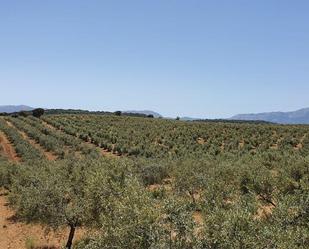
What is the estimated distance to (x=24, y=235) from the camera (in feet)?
101

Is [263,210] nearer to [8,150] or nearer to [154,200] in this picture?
[154,200]

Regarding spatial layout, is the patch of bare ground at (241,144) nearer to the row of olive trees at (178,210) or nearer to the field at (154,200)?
the field at (154,200)

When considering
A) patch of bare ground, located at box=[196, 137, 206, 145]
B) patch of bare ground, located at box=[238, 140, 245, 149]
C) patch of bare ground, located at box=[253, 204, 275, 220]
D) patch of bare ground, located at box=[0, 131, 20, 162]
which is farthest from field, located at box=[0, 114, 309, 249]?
patch of bare ground, located at box=[196, 137, 206, 145]

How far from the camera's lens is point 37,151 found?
69250mm

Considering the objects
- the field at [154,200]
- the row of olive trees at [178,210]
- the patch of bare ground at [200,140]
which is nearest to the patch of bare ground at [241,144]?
the field at [154,200]

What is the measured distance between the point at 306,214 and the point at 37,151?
56038 millimetres

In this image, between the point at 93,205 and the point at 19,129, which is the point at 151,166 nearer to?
the point at 93,205

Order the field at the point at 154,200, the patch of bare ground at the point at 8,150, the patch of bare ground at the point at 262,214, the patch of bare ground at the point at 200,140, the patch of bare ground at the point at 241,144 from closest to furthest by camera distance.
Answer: the field at the point at 154,200, the patch of bare ground at the point at 262,214, the patch of bare ground at the point at 8,150, the patch of bare ground at the point at 241,144, the patch of bare ground at the point at 200,140

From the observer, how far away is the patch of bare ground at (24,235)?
93.2 ft

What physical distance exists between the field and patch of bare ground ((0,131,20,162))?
0.35 meters

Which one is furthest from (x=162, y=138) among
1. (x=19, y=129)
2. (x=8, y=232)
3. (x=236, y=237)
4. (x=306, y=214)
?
(x=236, y=237)

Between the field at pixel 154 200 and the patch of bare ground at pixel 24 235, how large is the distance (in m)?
0.07

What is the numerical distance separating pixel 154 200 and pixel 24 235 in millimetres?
17647

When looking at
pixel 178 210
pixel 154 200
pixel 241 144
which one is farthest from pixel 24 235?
pixel 241 144
